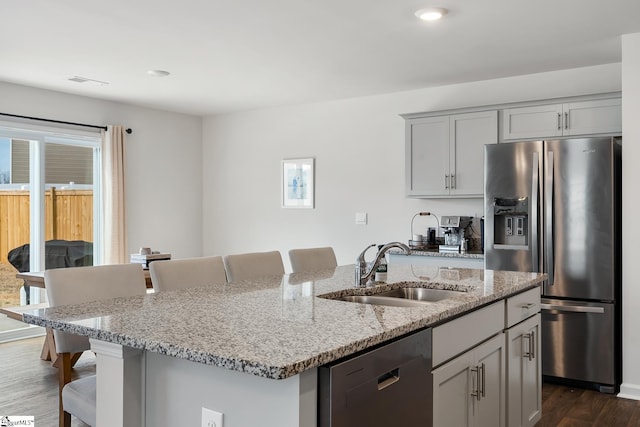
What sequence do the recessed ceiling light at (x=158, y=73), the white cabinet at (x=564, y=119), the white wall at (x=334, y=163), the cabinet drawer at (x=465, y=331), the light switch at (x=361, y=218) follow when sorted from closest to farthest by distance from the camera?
the cabinet drawer at (x=465, y=331)
the white cabinet at (x=564, y=119)
the recessed ceiling light at (x=158, y=73)
the white wall at (x=334, y=163)
the light switch at (x=361, y=218)

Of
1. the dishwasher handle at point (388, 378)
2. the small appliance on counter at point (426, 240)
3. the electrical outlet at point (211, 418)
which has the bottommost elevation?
the electrical outlet at point (211, 418)

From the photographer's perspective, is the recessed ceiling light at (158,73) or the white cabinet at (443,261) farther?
the recessed ceiling light at (158,73)

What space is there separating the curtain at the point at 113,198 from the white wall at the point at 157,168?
0.23 metres

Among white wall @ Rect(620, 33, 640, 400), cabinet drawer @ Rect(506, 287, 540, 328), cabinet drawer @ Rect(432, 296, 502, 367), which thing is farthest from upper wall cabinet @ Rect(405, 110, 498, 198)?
cabinet drawer @ Rect(432, 296, 502, 367)

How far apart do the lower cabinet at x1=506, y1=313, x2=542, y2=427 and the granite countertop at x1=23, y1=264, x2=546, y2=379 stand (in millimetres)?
292

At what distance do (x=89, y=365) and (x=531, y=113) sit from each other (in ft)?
13.3

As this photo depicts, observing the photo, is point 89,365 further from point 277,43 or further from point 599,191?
point 599,191

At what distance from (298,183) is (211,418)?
4.89 meters

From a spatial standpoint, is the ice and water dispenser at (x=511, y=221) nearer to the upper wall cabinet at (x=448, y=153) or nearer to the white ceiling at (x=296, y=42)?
the upper wall cabinet at (x=448, y=153)

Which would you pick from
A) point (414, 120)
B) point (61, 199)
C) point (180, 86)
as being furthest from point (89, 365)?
point (414, 120)

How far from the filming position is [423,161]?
16.5ft

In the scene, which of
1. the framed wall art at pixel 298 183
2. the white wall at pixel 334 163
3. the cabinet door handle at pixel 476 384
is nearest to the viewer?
the cabinet door handle at pixel 476 384

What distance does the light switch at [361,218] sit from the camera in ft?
19.1

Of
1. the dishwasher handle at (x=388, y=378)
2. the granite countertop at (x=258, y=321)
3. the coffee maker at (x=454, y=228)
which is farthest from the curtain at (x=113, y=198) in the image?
the dishwasher handle at (x=388, y=378)
